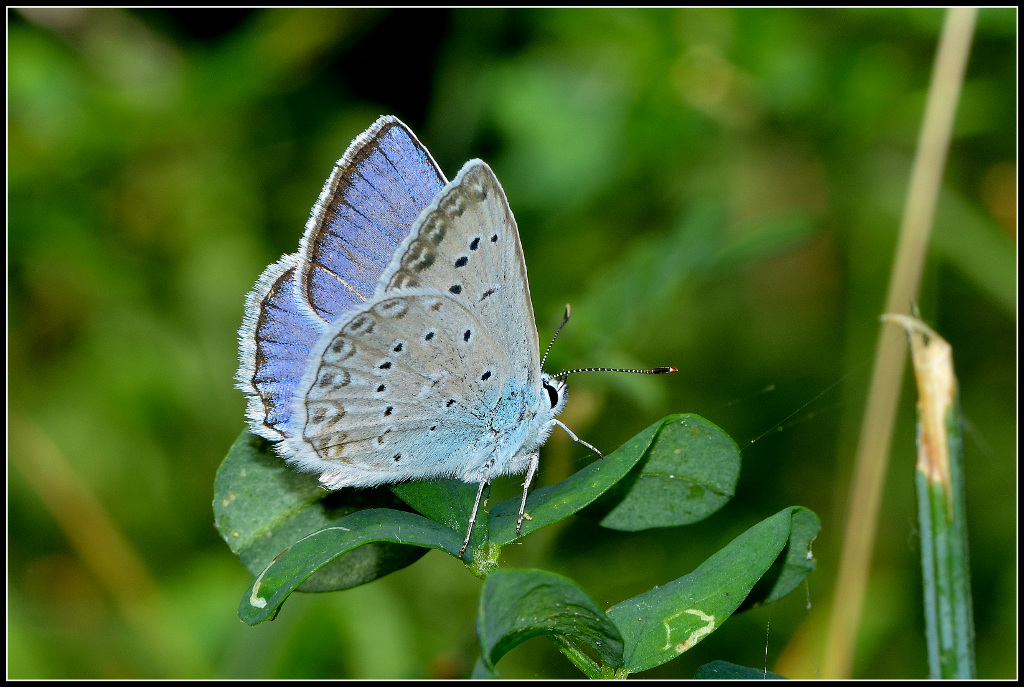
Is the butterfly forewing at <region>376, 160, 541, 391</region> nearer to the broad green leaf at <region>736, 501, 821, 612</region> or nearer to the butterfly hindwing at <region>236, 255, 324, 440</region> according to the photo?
the butterfly hindwing at <region>236, 255, 324, 440</region>

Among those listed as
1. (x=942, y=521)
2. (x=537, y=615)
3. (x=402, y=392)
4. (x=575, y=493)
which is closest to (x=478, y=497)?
(x=575, y=493)

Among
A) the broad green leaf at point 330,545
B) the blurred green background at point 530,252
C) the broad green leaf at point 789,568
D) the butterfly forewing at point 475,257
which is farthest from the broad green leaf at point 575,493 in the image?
the blurred green background at point 530,252

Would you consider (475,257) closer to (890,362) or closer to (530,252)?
(530,252)

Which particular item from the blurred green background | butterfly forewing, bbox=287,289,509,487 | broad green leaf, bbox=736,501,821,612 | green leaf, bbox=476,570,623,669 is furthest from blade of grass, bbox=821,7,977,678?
green leaf, bbox=476,570,623,669

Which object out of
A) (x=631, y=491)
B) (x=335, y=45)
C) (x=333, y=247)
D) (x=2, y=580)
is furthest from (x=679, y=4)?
(x=2, y=580)

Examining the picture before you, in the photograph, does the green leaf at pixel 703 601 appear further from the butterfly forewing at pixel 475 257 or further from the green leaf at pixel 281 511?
the butterfly forewing at pixel 475 257

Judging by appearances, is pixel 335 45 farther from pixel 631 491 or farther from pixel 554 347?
pixel 631 491
